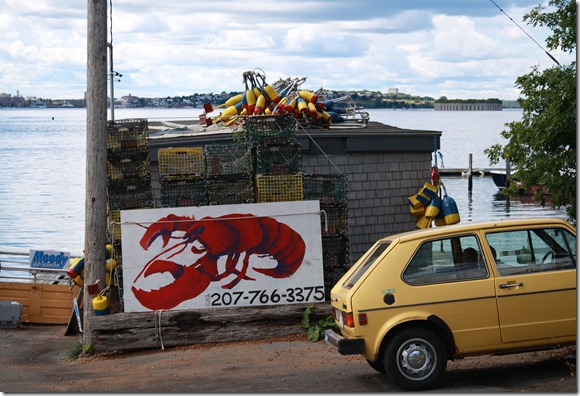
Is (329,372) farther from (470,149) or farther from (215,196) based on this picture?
(470,149)

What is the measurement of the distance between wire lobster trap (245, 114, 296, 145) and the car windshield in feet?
17.8

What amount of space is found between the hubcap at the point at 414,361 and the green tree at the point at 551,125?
25.6ft

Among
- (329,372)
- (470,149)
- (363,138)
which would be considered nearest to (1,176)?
(470,149)

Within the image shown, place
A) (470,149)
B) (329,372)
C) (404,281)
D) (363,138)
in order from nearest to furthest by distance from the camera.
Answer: (404,281) → (329,372) → (363,138) → (470,149)

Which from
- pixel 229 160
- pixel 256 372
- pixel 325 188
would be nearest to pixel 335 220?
pixel 325 188

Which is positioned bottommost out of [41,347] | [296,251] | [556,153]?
[41,347]

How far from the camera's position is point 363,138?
58.6 ft

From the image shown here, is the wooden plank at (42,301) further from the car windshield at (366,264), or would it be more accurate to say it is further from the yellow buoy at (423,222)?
the car windshield at (366,264)

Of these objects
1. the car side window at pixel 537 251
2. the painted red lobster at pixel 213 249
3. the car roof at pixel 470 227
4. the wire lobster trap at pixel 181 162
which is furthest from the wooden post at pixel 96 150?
the car side window at pixel 537 251

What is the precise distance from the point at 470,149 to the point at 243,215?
11523 cm

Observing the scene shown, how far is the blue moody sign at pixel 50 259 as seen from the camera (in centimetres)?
2100

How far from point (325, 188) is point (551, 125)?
14.1 ft

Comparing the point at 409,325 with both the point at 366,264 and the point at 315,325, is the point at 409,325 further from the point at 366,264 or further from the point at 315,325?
the point at 315,325

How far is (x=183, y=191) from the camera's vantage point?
48.5ft
